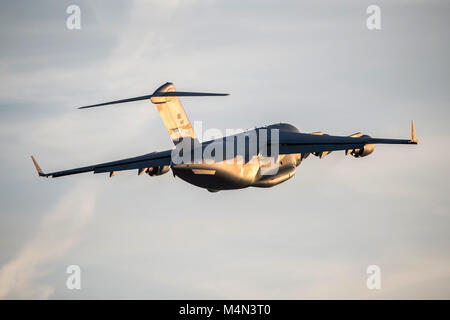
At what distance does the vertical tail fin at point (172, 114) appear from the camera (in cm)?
4138

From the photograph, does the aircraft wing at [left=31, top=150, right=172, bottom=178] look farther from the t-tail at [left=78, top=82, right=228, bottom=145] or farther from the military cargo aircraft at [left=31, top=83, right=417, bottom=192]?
the t-tail at [left=78, top=82, right=228, bottom=145]

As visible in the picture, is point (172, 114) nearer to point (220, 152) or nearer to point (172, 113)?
point (172, 113)

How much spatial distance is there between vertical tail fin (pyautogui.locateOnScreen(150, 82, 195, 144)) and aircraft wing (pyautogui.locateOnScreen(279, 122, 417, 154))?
6108 millimetres

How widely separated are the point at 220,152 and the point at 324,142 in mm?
6343

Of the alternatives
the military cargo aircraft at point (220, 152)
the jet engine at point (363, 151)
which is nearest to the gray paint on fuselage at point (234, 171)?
the military cargo aircraft at point (220, 152)

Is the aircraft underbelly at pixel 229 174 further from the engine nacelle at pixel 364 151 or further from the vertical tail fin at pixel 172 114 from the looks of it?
the engine nacelle at pixel 364 151

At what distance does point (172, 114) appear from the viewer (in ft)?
137

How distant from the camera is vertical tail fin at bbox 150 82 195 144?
4138cm

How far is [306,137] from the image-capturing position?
42.5 m

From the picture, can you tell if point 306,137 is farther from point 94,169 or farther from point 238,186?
point 94,169

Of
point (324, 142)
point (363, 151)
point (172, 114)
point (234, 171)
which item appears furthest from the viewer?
point (363, 151)

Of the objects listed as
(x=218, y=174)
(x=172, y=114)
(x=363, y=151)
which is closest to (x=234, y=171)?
(x=218, y=174)

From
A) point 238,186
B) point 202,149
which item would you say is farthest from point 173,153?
point 238,186
